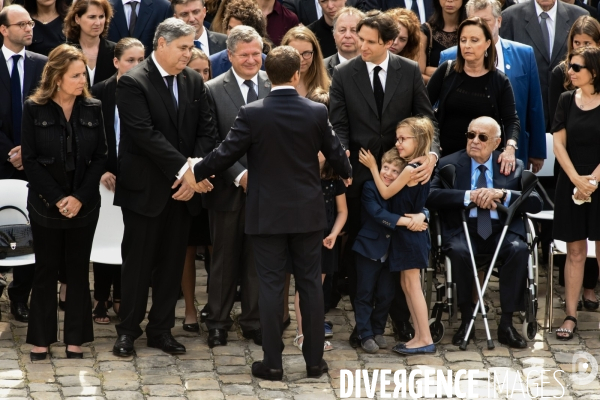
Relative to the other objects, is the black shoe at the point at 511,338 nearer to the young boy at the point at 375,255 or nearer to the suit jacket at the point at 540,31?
the young boy at the point at 375,255

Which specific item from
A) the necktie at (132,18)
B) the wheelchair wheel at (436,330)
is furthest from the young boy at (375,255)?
the necktie at (132,18)

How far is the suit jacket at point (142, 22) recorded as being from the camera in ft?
31.6

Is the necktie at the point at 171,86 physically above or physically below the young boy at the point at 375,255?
above

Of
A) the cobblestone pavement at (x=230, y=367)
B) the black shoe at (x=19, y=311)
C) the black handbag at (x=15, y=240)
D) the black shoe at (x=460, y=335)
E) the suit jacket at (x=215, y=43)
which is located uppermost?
the suit jacket at (x=215, y=43)

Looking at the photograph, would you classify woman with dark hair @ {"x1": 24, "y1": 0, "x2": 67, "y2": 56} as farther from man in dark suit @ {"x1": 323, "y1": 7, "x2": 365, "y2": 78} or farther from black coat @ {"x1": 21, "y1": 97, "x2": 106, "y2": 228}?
man in dark suit @ {"x1": 323, "y1": 7, "x2": 365, "y2": 78}

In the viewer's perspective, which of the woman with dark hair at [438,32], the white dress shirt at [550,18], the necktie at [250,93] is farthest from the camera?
the white dress shirt at [550,18]

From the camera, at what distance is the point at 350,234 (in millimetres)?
8062

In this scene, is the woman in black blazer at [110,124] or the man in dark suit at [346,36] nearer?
the woman in black blazer at [110,124]

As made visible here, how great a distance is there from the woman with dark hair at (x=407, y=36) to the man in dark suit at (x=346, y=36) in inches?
12.5

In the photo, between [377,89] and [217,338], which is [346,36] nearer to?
[377,89]

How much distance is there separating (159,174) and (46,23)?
2741 millimetres

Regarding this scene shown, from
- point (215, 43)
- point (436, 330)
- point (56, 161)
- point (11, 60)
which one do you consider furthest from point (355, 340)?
point (11, 60)

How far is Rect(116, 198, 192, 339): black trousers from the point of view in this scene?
24.5 feet

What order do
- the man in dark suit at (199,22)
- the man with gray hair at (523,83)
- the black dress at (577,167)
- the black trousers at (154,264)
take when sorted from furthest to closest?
the man in dark suit at (199,22) → the man with gray hair at (523,83) → the black dress at (577,167) → the black trousers at (154,264)
